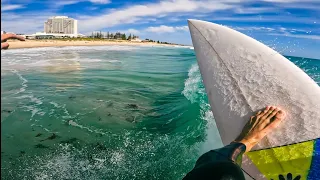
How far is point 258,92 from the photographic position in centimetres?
360

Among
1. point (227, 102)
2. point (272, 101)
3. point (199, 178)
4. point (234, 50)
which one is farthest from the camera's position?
point (234, 50)

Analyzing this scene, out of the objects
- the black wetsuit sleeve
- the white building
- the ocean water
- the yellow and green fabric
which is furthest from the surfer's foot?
the white building

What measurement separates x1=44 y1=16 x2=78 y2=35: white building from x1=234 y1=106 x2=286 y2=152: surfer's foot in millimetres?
89035

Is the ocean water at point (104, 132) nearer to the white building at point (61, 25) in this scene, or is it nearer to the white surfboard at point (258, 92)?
the white surfboard at point (258, 92)

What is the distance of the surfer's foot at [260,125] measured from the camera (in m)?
3.06

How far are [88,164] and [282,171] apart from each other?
270 cm

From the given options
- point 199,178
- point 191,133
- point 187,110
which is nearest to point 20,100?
point 187,110

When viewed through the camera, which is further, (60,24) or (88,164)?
(60,24)

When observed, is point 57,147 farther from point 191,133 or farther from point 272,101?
point 272,101

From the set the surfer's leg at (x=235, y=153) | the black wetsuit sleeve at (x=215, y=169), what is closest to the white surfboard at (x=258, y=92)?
the surfer's leg at (x=235, y=153)

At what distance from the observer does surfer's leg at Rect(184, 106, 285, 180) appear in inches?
65.4

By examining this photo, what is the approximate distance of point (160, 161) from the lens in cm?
442

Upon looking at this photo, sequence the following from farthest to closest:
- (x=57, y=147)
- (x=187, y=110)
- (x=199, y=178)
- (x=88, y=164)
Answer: (x=187, y=110), (x=57, y=147), (x=88, y=164), (x=199, y=178)

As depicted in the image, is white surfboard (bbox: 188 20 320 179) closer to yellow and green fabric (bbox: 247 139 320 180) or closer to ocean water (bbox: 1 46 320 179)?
yellow and green fabric (bbox: 247 139 320 180)
